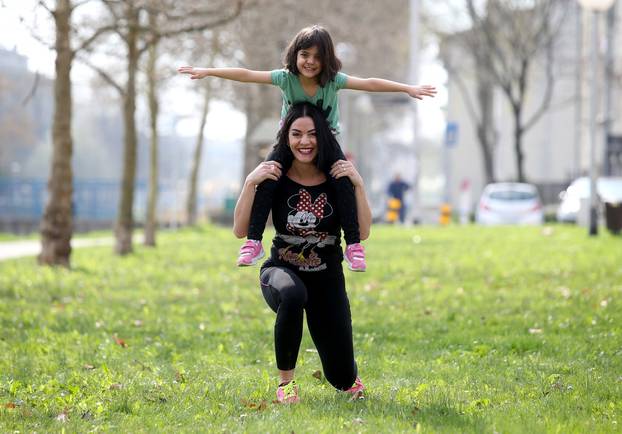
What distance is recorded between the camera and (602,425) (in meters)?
5.32

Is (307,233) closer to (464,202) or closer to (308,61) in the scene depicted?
(308,61)

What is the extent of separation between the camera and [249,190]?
5980mm

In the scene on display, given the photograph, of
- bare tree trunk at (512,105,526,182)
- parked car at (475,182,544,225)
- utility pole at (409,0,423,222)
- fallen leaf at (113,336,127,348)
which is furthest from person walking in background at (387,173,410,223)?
fallen leaf at (113,336,127,348)

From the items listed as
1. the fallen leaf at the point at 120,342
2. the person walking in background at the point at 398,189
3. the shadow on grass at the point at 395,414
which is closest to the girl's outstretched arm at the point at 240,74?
the shadow on grass at the point at 395,414

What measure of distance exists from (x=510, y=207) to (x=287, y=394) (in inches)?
1208

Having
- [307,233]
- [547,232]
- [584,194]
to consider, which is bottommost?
[547,232]

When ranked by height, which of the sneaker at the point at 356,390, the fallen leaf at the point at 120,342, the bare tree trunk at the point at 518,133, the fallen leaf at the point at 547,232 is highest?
the bare tree trunk at the point at 518,133

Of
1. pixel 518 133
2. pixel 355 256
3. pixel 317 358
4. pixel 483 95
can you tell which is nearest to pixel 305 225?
pixel 355 256

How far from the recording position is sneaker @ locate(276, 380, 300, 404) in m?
6.00

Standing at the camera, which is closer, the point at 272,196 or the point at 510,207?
the point at 272,196

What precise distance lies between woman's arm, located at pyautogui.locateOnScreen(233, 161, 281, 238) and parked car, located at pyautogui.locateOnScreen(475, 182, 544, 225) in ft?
99.6

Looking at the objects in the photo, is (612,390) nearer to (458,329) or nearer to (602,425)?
(602,425)

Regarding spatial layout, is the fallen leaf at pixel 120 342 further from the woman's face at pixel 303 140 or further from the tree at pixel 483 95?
the tree at pixel 483 95

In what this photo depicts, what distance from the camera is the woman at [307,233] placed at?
19.5ft
